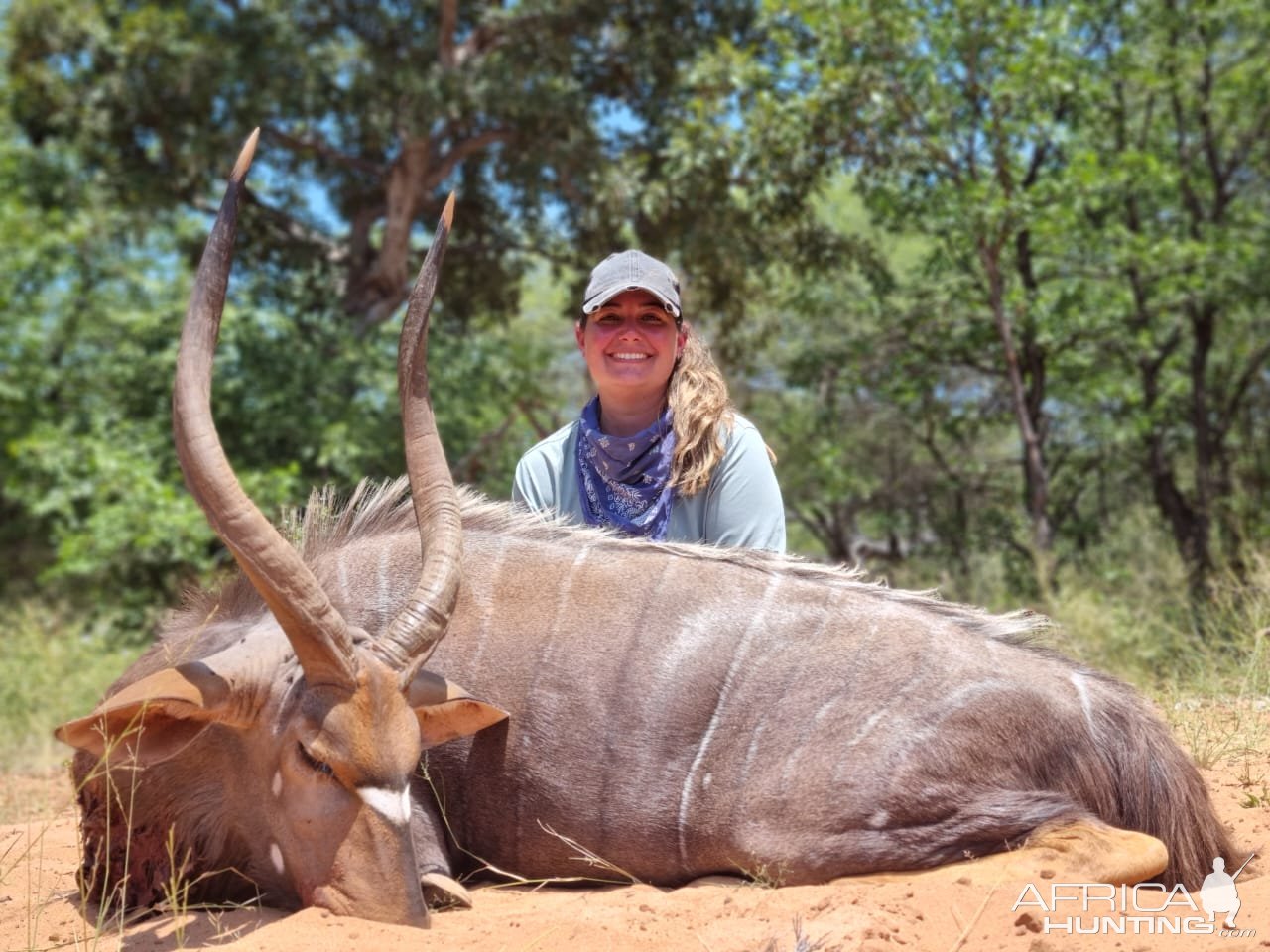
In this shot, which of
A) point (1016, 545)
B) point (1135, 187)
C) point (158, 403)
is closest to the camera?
point (1135, 187)

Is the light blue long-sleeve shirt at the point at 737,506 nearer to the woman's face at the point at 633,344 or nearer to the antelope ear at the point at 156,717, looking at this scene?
the woman's face at the point at 633,344

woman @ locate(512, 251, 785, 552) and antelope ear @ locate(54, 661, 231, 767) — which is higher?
woman @ locate(512, 251, 785, 552)

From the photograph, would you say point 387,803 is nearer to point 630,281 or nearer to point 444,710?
point 444,710

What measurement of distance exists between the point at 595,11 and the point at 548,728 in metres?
8.49

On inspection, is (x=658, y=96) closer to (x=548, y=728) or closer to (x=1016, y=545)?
(x=1016, y=545)

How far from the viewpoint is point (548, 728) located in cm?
325

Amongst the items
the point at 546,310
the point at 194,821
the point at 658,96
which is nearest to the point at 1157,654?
the point at 194,821

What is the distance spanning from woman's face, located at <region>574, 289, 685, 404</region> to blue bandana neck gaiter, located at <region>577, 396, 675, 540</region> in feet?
0.44

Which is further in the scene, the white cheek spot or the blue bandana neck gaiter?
the blue bandana neck gaiter

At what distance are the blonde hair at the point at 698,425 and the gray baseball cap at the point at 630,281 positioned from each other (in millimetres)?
239

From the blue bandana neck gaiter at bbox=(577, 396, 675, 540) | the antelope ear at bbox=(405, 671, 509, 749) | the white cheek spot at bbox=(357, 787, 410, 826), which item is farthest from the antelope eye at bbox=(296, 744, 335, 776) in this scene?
the blue bandana neck gaiter at bbox=(577, 396, 675, 540)

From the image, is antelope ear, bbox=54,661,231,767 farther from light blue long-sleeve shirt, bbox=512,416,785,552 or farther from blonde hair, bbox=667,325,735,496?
blonde hair, bbox=667,325,735,496

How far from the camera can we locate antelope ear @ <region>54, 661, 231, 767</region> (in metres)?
2.90

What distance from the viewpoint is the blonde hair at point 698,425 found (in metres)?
3.82
